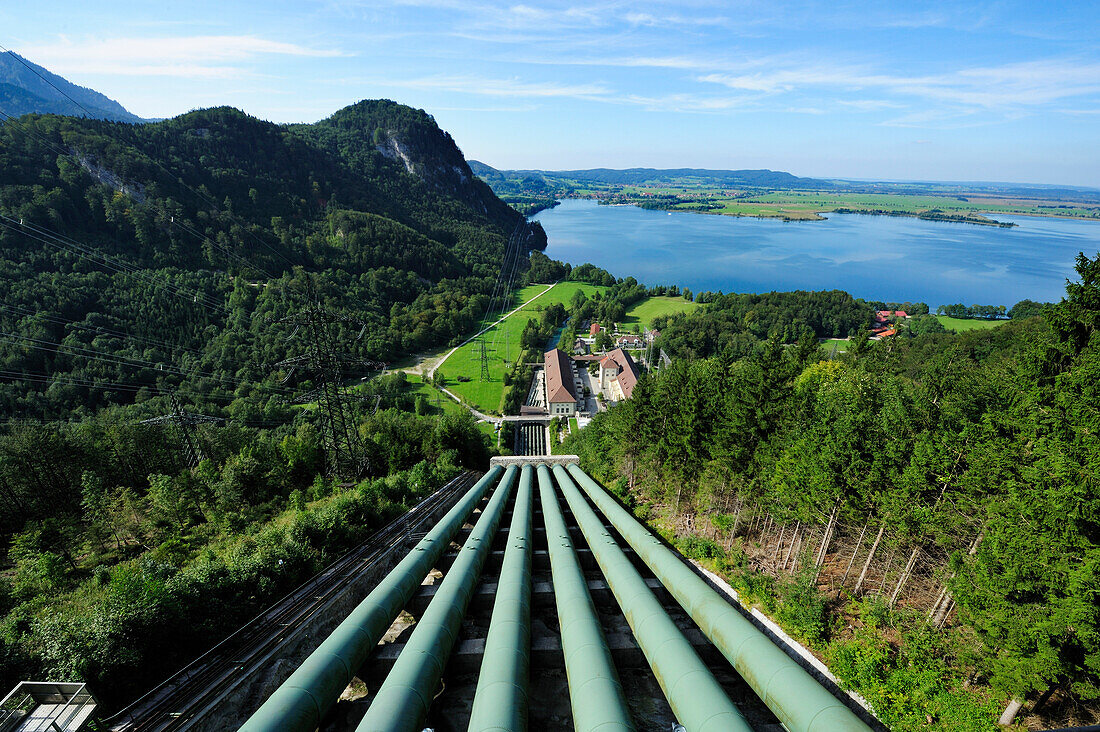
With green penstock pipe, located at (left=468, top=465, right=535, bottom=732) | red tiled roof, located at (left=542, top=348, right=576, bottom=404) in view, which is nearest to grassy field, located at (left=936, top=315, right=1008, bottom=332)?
red tiled roof, located at (left=542, top=348, right=576, bottom=404)

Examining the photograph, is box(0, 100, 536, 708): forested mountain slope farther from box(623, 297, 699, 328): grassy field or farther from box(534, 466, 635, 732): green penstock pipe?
box(623, 297, 699, 328): grassy field

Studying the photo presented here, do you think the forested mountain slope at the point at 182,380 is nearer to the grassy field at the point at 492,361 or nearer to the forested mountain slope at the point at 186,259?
the forested mountain slope at the point at 186,259


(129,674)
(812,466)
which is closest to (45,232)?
(129,674)

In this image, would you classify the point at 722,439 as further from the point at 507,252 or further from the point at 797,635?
the point at 507,252

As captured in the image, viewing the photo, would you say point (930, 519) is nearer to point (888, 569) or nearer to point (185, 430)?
point (888, 569)

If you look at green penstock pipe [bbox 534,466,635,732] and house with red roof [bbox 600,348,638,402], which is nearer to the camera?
green penstock pipe [bbox 534,466,635,732]

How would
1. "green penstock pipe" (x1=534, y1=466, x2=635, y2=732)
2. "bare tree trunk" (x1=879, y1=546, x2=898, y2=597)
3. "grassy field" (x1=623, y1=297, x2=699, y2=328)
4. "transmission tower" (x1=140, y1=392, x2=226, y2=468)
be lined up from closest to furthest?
"green penstock pipe" (x1=534, y1=466, x2=635, y2=732), "bare tree trunk" (x1=879, y1=546, x2=898, y2=597), "transmission tower" (x1=140, y1=392, x2=226, y2=468), "grassy field" (x1=623, y1=297, x2=699, y2=328)

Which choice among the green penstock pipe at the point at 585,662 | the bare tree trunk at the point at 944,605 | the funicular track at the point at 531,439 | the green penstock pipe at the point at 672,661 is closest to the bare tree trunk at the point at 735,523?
the green penstock pipe at the point at 672,661
